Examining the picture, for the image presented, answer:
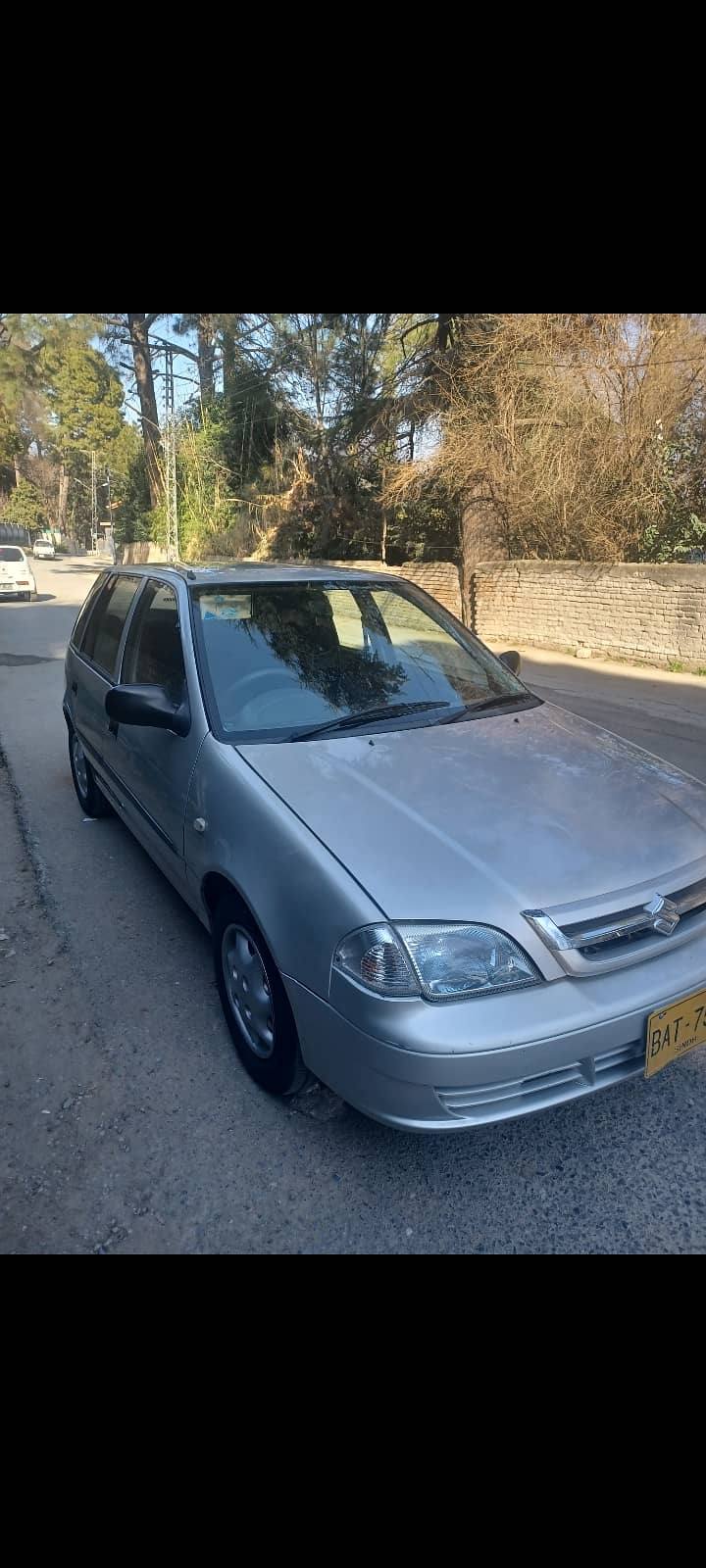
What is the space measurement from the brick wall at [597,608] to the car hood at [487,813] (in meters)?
8.70

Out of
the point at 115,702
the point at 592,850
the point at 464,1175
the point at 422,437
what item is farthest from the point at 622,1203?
the point at 422,437

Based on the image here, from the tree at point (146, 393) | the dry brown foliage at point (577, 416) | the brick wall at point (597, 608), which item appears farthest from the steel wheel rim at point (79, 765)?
the tree at point (146, 393)

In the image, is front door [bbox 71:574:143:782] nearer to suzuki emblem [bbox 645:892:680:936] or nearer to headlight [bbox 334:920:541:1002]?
headlight [bbox 334:920:541:1002]

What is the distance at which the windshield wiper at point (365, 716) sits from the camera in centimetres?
288

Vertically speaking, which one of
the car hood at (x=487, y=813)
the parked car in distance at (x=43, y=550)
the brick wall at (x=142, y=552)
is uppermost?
the parked car in distance at (x=43, y=550)

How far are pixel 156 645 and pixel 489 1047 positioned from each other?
93.1 inches

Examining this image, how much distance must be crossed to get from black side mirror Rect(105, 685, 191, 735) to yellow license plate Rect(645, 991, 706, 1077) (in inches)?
71.6

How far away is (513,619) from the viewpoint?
554 inches

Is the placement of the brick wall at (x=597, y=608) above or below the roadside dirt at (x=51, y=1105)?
above

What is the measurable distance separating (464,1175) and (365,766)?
1.25 meters

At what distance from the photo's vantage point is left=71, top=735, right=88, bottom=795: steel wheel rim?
16.5 ft

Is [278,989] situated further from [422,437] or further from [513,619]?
[422,437]

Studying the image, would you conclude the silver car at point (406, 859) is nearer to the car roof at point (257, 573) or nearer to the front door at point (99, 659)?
the car roof at point (257, 573)

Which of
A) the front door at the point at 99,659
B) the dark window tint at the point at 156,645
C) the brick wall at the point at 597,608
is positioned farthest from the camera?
the brick wall at the point at 597,608
